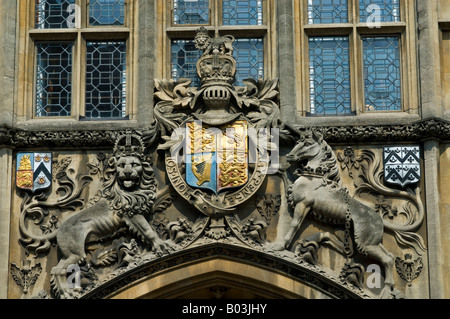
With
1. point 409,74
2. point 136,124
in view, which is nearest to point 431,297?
point 409,74

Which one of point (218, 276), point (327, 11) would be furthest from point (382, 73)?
point (218, 276)

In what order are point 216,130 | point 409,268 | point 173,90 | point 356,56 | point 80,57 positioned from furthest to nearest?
point 80,57, point 356,56, point 173,90, point 216,130, point 409,268

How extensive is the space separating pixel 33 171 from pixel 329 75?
15.1 ft

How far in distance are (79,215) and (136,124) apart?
63.8 inches

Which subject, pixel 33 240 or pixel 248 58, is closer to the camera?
pixel 33 240

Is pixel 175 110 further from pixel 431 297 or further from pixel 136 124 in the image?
pixel 431 297

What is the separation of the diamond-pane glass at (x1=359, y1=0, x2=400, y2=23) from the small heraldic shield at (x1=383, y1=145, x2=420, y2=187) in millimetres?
2194

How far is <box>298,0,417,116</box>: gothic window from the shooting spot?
2372 centimetres

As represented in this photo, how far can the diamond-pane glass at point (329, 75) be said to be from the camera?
2373cm

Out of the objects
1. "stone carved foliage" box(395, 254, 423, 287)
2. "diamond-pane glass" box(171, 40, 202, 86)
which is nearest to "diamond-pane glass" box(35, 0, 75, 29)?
"diamond-pane glass" box(171, 40, 202, 86)

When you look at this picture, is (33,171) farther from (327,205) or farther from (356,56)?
(356,56)

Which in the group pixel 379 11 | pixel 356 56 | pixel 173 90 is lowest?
pixel 173 90

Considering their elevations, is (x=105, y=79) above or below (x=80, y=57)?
below

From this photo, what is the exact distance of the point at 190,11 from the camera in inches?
958
